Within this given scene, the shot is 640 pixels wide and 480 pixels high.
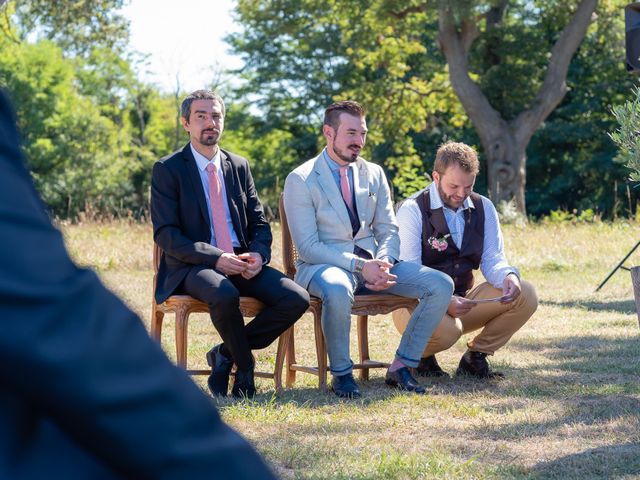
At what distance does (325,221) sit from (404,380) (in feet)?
3.49

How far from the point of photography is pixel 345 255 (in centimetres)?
635

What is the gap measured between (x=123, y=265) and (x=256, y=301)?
27.5 feet

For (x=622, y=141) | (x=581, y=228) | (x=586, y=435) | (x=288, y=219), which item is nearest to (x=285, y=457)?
(x=586, y=435)

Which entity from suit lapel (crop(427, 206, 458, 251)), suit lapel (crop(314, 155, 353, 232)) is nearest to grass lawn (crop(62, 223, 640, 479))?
suit lapel (crop(427, 206, 458, 251))

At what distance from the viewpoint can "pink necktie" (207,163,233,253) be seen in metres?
6.30

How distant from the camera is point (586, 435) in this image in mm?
5020

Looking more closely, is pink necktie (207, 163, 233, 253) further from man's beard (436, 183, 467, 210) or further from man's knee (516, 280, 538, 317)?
man's knee (516, 280, 538, 317)

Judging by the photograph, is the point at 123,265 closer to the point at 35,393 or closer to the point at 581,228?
the point at 581,228

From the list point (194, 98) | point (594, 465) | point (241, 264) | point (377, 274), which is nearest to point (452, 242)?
point (377, 274)

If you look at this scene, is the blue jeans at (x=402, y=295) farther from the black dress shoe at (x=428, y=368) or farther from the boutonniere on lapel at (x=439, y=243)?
the black dress shoe at (x=428, y=368)

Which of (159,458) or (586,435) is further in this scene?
(586,435)

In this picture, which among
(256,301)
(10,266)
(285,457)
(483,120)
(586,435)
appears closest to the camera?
(10,266)

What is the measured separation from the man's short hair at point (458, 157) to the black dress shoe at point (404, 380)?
4.11 ft

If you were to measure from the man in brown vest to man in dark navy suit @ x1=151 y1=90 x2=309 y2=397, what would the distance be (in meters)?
0.94
